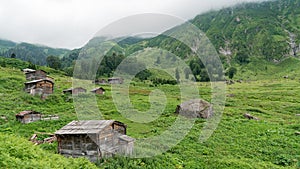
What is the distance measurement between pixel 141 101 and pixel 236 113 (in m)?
19.7

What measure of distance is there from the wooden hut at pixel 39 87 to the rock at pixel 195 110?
27576 millimetres

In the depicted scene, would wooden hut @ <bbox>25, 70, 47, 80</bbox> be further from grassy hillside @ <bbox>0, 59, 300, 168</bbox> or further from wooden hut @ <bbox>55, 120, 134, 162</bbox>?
wooden hut @ <bbox>55, 120, 134, 162</bbox>

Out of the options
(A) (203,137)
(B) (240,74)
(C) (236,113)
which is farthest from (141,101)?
(B) (240,74)

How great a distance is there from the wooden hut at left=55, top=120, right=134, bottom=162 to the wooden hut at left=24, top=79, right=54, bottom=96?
31111 mm

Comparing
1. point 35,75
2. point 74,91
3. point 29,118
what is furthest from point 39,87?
point 29,118

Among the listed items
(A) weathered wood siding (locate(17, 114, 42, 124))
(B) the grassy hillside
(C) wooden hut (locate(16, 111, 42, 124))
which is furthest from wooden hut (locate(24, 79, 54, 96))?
(C) wooden hut (locate(16, 111, 42, 124))

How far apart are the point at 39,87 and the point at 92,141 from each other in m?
34.6

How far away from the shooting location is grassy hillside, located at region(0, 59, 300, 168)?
61.9ft

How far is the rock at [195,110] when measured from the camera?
44062mm

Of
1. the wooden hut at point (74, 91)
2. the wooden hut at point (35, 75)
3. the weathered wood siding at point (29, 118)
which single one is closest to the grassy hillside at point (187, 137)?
the weathered wood siding at point (29, 118)

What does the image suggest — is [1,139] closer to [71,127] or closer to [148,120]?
[71,127]

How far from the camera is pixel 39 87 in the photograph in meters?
53.7

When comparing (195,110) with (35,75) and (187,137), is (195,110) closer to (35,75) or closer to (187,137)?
(187,137)

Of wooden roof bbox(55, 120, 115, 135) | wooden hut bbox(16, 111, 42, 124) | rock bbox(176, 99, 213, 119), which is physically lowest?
rock bbox(176, 99, 213, 119)
